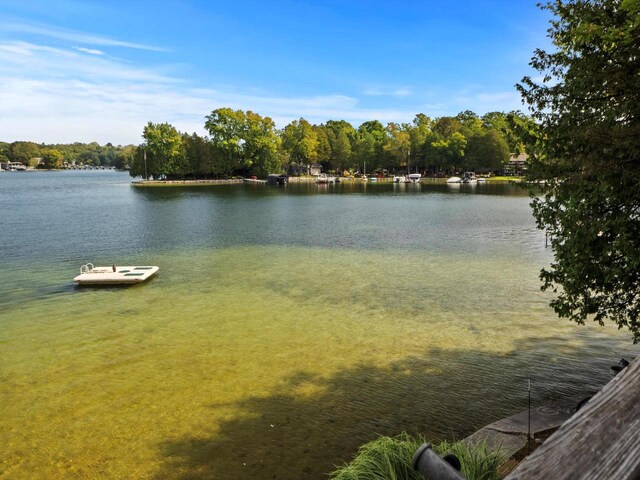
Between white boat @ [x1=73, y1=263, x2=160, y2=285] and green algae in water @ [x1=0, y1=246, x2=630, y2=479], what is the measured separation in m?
0.93

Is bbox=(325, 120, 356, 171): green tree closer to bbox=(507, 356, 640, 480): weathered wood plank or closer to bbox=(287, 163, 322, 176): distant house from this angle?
bbox=(287, 163, 322, 176): distant house

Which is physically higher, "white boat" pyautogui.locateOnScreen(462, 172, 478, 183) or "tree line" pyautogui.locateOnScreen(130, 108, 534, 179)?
"tree line" pyautogui.locateOnScreen(130, 108, 534, 179)

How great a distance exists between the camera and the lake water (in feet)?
32.2

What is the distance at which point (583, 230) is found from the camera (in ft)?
27.5

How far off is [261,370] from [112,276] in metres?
13.8

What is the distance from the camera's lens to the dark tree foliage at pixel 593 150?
7.52m

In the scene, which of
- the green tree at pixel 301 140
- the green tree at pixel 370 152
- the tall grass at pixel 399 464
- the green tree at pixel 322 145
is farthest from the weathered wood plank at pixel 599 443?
the green tree at pixel 370 152

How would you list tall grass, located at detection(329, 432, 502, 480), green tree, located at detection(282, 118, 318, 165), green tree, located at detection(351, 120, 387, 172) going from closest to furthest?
tall grass, located at detection(329, 432, 502, 480)
green tree, located at detection(282, 118, 318, 165)
green tree, located at detection(351, 120, 387, 172)

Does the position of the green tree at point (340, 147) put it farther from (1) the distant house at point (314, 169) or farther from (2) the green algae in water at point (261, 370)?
(2) the green algae in water at point (261, 370)

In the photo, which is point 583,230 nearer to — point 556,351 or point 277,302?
point 556,351

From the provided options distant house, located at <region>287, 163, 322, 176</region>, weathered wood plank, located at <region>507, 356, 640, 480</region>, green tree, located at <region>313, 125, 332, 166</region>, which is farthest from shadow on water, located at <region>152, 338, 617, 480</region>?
distant house, located at <region>287, 163, 322, 176</region>

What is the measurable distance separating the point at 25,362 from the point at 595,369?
55.4ft

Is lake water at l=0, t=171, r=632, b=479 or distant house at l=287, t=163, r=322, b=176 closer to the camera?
lake water at l=0, t=171, r=632, b=479

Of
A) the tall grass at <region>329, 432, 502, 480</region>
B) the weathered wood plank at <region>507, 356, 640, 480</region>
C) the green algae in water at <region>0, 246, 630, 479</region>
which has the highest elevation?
the weathered wood plank at <region>507, 356, 640, 480</region>
